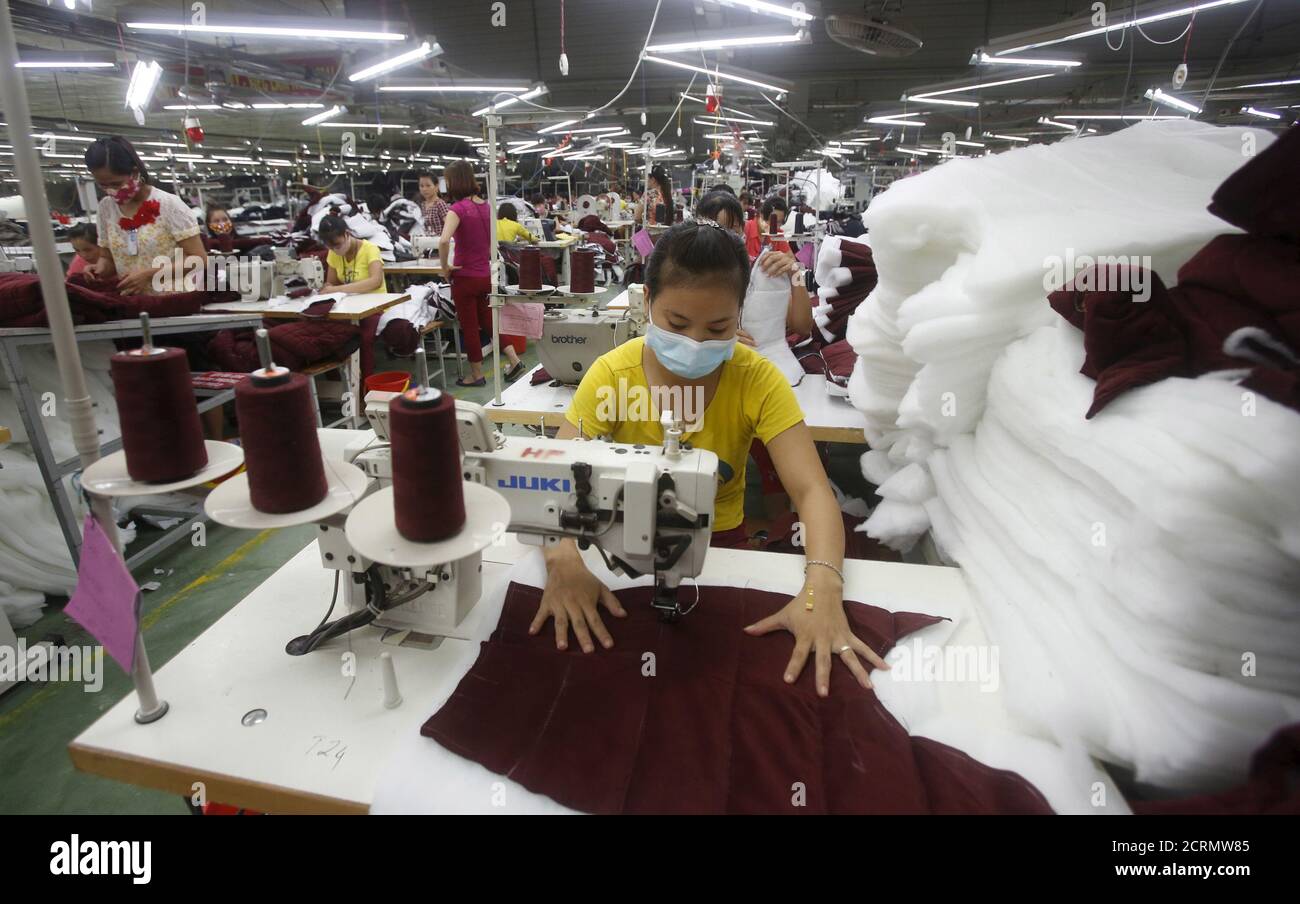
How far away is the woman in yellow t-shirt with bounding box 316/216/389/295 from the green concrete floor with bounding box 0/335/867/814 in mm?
2419

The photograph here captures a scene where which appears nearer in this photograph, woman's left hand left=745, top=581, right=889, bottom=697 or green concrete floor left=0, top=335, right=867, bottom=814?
woman's left hand left=745, top=581, right=889, bottom=697

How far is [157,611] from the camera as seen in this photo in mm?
2762

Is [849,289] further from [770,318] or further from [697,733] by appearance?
[697,733]

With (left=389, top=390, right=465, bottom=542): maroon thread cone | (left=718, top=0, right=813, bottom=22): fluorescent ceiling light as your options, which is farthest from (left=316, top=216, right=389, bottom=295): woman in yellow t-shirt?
(left=389, top=390, right=465, bottom=542): maroon thread cone

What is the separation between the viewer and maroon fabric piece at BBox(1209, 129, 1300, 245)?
33.0 inches

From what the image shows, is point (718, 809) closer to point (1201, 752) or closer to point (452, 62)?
point (1201, 752)

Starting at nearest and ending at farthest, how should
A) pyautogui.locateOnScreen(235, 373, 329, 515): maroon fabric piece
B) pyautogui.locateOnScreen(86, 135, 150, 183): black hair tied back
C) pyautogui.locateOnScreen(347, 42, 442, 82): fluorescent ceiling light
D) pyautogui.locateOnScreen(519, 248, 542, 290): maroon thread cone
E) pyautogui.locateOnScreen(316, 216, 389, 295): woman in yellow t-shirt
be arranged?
pyautogui.locateOnScreen(235, 373, 329, 515): maroon fabric piece
pyautogui.locateOnScreen(519, 248, 542, 290): maroon thread cone
pyautogui.locateOnScreen(86, 135, 150, 183): black hair tied back
pyautogui.locateOnScreen(316, 216, 389, 295): woman in yellow t-shirt
pyautogui.locateOnScreen(347, 42, 442, 82): fluorescent ceiling light

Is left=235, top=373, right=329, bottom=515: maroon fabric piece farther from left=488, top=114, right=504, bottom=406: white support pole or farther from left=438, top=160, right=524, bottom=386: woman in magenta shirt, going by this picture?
left=438, top=160, right=524, bottom=386: woman in magenta shirt

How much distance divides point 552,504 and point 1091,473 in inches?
35.7

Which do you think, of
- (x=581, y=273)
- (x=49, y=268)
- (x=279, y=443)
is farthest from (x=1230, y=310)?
(x=581, y=273)

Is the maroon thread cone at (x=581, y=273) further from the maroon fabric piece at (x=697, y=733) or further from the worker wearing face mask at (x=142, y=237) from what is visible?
the worker wearing face mask at (x=142, y=237)

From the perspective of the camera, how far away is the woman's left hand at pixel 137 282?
3395 mm
